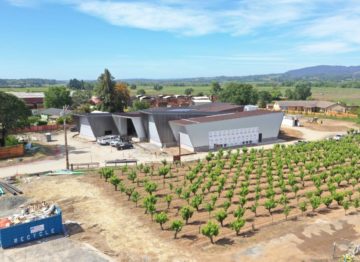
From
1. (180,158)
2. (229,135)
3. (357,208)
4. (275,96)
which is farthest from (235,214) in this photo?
(275,96)

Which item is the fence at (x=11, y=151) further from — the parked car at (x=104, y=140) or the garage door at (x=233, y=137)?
the garage door at (x=233, y=137)

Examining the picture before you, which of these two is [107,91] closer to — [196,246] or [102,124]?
[102,124]

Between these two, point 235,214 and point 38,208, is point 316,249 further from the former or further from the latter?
point 38,208

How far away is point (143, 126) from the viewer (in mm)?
56344

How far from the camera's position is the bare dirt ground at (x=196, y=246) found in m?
19.6

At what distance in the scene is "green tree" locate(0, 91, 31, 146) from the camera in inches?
1895

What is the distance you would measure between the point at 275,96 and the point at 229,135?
85.4m

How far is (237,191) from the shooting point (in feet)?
101

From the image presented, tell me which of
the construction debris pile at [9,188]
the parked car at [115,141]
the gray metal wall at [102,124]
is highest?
the gray metal wall at [102,124]

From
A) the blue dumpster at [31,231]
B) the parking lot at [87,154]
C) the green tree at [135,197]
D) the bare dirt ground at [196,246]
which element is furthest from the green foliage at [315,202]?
the parking lot at [87,154]

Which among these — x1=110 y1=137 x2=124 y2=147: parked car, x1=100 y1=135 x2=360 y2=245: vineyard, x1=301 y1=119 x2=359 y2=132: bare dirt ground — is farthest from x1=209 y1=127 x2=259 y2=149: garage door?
x1=301 y1=119 x2=359 y2=132: bare dirt ground

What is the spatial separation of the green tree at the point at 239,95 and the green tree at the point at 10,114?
6068 centimetres

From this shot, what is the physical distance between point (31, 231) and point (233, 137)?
34.9 meters

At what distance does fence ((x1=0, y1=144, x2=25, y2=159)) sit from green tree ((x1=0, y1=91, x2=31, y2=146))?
11.2 feet
